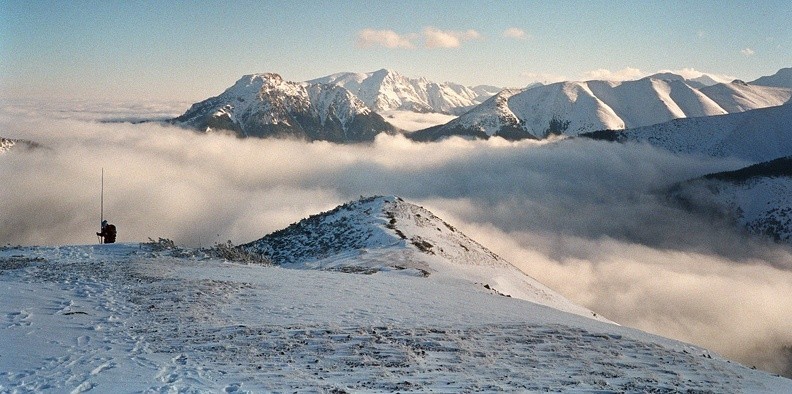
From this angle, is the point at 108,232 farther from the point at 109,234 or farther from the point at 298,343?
the point at 298,343

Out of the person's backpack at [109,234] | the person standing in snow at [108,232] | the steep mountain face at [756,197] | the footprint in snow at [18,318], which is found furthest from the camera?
the steep mountain face at [756,197]

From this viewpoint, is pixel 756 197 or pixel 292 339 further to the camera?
pixel 756 197

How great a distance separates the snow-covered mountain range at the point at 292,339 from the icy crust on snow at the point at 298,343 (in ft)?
0.18

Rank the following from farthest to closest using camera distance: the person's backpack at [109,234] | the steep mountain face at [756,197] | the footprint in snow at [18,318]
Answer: the steep mountain face at [756,197], the person's backpack at [109,234], the footprint in snow at [18,318]

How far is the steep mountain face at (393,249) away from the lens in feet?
118

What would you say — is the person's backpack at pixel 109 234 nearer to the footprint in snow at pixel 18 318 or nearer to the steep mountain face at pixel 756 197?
the footprint in snow at pixel 18 318

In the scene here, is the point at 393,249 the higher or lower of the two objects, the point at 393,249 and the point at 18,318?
the lower

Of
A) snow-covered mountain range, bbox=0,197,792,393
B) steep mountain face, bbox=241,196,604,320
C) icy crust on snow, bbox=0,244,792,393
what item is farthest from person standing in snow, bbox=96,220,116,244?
steep mountain face, bbox=241,196,604,320

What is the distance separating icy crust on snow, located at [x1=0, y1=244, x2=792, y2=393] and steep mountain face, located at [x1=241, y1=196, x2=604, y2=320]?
1298cm

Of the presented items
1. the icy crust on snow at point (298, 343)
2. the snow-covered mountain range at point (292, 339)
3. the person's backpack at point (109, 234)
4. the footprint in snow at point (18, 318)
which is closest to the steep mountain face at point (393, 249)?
the snow-covered mountain range at point (292, 339)

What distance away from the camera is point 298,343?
14.4 m

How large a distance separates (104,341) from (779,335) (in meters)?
133

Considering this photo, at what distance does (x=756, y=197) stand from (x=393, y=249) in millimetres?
177143

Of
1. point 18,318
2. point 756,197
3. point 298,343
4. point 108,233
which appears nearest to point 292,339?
point 298,343
